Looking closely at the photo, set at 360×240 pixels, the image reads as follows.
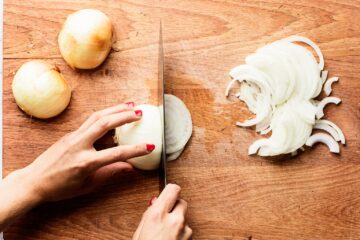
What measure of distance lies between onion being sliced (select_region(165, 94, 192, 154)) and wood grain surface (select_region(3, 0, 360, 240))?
27 millimetres

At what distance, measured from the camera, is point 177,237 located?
138 centimetres

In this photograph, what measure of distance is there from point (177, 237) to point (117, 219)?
0.76 feet

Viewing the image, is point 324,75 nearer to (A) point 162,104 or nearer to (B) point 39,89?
(A) point 162,104

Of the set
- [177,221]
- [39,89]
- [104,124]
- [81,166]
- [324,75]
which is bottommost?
[177,221]

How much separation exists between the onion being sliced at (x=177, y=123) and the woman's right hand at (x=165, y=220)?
180 millimetres

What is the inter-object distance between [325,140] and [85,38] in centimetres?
80

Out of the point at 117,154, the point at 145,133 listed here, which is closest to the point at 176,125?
the point at 145,133

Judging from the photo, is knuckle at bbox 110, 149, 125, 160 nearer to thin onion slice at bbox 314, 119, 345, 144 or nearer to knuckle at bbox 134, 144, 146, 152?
knuckle at bbox 134, 144, 146, 152

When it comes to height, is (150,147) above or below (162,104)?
below

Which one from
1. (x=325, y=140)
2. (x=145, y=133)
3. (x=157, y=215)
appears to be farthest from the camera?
(x=325, y=140)

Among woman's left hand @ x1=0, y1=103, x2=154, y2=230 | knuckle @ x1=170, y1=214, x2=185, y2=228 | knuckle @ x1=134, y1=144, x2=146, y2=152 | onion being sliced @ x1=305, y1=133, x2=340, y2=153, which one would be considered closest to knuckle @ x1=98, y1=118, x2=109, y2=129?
woman's left hand @ x1=0, y1=103, x2=154, y2=230

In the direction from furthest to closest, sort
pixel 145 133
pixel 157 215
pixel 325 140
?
pixel 325 140 → pixel 145 133 → pixel 157 215

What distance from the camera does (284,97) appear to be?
61.3 inches

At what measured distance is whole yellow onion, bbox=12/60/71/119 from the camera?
1.45 meters
